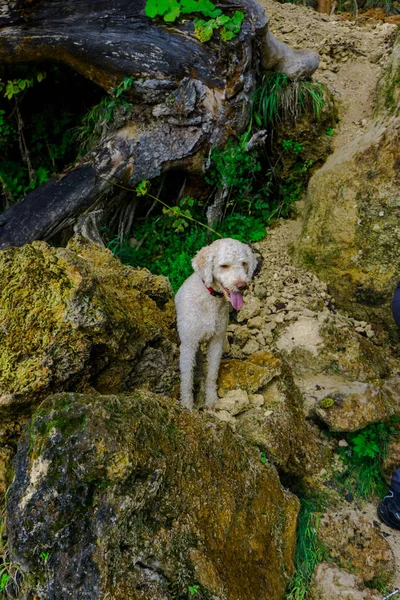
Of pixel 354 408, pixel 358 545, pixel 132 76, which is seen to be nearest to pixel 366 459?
pixel 354 408

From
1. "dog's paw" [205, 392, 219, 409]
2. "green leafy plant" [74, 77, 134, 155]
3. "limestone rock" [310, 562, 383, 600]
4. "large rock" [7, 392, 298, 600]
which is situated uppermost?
"green leafy plant" [74, 77, 134, 155]

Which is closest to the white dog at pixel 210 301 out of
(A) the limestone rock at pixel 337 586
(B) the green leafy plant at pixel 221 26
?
(A) the limestone rock at pixel 337 586

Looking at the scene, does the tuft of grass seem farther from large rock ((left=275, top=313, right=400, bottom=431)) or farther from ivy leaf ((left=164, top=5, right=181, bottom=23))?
large rock ((left=275, top=313, right=400, bottom=431))

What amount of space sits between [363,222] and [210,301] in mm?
2040

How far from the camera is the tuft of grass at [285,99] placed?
15.8 ft

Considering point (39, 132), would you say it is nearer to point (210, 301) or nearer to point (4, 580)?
point (210, 301)

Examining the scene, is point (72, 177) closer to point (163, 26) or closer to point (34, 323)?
point (163, 26)

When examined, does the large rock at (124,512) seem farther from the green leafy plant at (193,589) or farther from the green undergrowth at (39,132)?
the green undergrowth at (39,132)

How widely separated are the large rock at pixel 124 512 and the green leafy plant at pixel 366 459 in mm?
1143

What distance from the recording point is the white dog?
2.65 meters

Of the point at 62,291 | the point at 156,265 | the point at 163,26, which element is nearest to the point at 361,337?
the point at 156,265

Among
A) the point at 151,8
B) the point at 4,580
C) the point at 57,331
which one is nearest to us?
the point at 4,580

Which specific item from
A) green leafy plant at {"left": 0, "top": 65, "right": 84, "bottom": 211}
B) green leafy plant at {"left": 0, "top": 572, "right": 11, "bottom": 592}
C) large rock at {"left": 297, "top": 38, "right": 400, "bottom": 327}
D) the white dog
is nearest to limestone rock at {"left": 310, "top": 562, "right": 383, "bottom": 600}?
the white dog

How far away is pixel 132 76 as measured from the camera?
4285 mm
